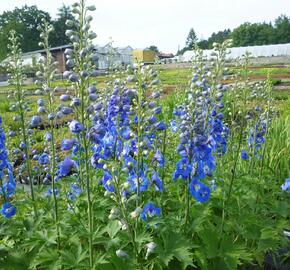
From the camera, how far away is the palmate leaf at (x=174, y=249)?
2447 millimetres

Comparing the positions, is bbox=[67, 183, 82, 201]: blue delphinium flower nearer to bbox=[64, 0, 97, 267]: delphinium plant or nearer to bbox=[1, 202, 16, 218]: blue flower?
bbox=[1, 202, 16, 218]: blue flower

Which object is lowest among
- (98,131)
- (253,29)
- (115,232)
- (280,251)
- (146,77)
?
(280,251)

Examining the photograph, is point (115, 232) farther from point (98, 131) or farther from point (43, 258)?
point (98, 131)

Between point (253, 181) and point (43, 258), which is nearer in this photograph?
point (43, 258)

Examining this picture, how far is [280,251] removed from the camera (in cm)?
367

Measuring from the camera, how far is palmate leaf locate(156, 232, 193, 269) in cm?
245

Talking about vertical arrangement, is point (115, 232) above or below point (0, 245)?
above

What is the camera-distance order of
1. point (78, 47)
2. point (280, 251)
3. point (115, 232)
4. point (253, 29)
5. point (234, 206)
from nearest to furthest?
point (78, 47), point (115, 232), point (234, 206), point (280, 251), point (253, 29)

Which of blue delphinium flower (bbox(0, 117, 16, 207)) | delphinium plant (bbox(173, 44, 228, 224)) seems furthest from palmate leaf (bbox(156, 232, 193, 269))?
blue delphinium flower (bbox(0, 117, 16, 207))

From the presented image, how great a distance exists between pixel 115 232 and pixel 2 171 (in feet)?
4.68

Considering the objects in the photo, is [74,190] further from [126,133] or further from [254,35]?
[254,35]

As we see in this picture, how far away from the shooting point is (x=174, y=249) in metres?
2.51

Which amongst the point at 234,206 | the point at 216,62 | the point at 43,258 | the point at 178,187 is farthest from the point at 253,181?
the point at 43,258

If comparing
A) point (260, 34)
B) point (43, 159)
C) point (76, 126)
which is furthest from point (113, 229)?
point (260, 34)
